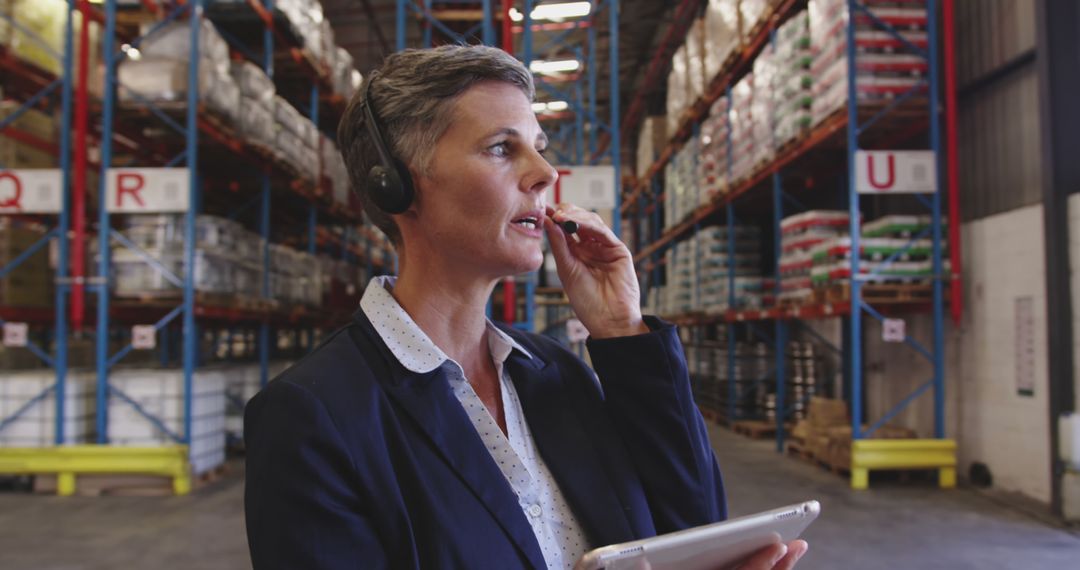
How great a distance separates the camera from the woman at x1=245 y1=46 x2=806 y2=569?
3.43 feet

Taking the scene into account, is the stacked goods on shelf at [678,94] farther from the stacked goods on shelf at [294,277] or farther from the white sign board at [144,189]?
the white sign board at [144,189]

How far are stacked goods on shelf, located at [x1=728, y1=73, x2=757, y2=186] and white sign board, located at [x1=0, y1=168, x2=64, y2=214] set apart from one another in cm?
710

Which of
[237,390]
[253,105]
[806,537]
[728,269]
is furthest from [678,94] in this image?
[806,537]

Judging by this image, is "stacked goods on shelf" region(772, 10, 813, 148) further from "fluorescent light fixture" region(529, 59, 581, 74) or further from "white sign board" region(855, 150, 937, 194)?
"fluorescent light fixture" region(529, 59, 581, 74)

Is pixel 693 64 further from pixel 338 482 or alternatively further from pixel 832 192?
pixel 338 482

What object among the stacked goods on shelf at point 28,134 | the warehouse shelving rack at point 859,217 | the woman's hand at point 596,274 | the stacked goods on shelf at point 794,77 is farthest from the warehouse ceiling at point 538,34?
the woman's hand at point 596,274

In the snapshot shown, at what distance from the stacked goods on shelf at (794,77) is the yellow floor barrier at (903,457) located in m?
3.03

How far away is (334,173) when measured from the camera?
11.0m

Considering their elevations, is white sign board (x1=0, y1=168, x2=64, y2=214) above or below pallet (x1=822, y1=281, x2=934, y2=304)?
above

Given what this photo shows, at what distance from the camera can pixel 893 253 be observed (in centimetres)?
701

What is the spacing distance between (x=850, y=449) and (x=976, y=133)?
10.0 ft

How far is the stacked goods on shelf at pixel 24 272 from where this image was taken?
754 centimetres

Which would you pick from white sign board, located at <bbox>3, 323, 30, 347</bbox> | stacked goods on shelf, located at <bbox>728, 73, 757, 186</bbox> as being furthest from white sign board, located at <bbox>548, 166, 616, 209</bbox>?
white sign board, located at <bbox>3, 323, 30, 347</bbox>

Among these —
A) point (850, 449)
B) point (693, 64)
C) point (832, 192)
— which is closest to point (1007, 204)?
point (850, 449)
